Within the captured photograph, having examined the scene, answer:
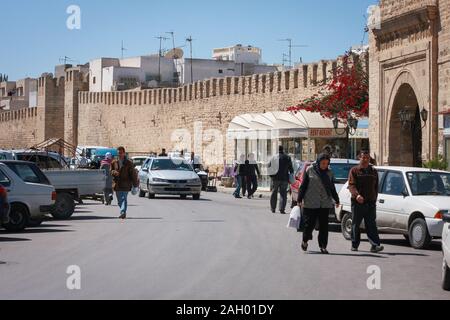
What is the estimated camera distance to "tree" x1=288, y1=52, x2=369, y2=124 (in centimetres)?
3462

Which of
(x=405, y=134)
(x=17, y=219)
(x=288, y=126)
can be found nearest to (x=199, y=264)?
(x=17, y=219)

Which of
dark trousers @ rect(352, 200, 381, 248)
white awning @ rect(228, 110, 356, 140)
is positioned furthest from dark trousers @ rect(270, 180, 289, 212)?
white awning @ rect(228, 110, 356, 140)

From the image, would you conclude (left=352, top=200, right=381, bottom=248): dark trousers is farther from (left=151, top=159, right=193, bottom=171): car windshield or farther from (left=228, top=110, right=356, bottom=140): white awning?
(left=228, top=110, right=356, bottom=140): white awning

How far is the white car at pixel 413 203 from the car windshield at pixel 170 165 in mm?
15098

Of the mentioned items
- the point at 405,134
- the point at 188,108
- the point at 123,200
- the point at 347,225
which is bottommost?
the point at 347,225

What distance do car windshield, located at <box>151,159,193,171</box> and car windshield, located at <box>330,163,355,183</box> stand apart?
11.3 m

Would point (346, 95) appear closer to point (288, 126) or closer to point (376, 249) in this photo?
point (288, 126)

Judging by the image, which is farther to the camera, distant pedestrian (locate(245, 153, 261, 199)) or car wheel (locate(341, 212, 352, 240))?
distant pedestrian (locate(245, 153, 261, 199))

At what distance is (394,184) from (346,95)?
62.7 ft

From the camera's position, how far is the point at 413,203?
15508mm

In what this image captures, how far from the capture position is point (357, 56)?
3681cm

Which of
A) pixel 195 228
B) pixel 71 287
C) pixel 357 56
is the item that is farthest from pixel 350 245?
pixel 357 56

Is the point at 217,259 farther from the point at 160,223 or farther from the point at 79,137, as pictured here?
Answer: the point at 79,137
